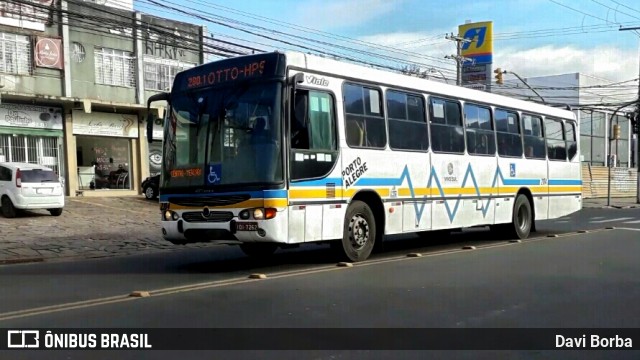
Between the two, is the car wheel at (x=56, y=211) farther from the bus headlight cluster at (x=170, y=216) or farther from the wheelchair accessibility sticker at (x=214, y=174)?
the wheelchair accessibility sticker at (x=214, y=174)

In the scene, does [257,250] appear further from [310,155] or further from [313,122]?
[313,122]

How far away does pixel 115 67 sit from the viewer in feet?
88.8

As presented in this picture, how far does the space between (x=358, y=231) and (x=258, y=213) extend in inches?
84.7

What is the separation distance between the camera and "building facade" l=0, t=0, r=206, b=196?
24.0 m

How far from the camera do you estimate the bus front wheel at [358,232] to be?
995cm

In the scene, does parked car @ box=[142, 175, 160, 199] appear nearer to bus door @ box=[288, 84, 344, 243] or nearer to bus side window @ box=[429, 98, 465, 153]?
bus side window @ box=[429, 98, 465, 153]

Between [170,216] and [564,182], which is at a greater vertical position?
[564,182]

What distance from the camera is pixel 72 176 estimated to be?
2584cm

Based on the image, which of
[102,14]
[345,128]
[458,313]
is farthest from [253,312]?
[102,14]

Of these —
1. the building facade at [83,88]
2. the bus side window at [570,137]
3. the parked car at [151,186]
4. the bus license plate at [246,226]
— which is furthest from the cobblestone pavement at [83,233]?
the bus side window at [570,137]

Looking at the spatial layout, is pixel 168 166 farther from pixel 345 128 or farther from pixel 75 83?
pixel 75 83

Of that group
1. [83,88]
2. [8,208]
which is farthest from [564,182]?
[83,88]

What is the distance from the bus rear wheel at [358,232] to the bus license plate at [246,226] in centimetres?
173

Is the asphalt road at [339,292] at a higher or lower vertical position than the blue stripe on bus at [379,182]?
lower
